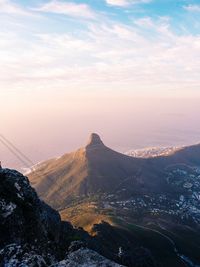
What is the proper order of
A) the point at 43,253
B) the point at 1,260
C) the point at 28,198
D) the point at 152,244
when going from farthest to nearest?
1. the point at 152,244
2. the point at 28,198
3. the point at 43,253
4. the point at 1,260

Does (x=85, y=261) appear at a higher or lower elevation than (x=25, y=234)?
higher

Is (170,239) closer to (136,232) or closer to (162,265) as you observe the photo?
(136,232)

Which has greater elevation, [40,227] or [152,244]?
[40,227]

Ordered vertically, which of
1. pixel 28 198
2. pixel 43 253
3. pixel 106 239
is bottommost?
pixel 106 239

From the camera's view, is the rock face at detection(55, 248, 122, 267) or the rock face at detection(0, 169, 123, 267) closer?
the rock face at detection(55, 248, 122, 267)

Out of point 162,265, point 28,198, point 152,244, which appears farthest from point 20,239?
point 152,244

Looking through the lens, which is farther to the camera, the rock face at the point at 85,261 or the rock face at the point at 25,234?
the rock face at the point at 25,234

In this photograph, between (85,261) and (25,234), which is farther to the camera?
(25,234)

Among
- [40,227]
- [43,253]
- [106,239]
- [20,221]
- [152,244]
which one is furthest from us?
[152,244]
